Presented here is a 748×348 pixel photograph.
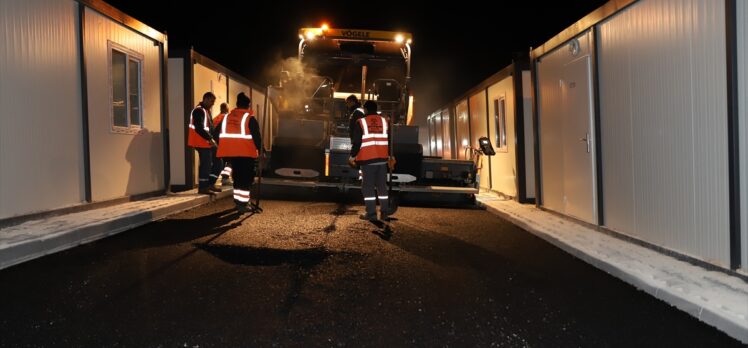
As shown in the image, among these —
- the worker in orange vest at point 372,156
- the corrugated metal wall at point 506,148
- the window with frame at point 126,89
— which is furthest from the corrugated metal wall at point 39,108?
the corrugated metal wall at point 506,148

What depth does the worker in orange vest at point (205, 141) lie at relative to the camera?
1073cm

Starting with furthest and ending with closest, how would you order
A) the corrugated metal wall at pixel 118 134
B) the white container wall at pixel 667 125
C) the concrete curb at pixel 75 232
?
the corrugated metal wall at pixel 118 134, the concrete curb at pixel 75 232, the white container wall at pixel 667 125

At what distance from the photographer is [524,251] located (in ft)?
20.9

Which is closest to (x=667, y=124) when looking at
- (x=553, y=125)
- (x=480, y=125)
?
(x=553, y=125)

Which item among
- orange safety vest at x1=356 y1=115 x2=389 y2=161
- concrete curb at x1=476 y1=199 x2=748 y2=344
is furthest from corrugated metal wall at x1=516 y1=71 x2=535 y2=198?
concrete curb at x1=476 y1=199 x2=748 y2=344

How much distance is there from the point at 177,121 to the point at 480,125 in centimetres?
786

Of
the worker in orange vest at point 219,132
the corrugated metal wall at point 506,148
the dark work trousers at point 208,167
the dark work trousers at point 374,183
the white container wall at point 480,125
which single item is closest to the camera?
the dark work trousers at point 374,183

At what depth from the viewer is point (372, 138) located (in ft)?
28.5

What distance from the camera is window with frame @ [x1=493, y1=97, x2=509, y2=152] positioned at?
1295 centimetres

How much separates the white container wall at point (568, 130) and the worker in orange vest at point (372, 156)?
281 centimetres

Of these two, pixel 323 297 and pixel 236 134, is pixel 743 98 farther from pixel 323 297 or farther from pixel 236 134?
pixel 236 134

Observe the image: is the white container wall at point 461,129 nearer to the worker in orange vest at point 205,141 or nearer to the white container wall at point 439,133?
the white container wall at point 439,133

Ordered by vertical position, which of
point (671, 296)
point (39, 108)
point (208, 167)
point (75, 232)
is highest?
point (39, 108)

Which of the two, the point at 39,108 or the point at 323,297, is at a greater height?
the point at 39,108
